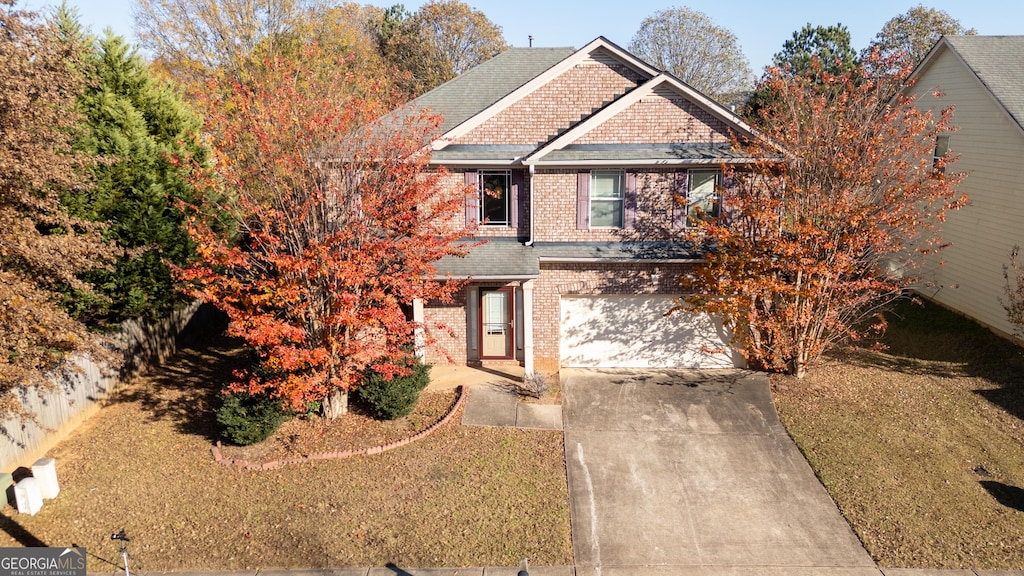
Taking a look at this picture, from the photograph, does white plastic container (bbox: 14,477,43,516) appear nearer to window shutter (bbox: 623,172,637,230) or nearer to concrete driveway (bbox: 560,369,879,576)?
concrete driveway (bbox: 560,369,879,576)

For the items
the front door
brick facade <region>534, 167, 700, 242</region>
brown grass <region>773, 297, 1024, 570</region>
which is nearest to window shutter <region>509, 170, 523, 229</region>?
brick facade <region>534, 167, 700, 242</region>

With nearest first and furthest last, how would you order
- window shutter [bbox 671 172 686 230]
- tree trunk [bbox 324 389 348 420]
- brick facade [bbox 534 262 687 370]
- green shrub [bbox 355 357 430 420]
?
green shrub [bbox 355 357 430 420] < tree trunk [bbox 324 389 348 420] < window shutter [bbox 671 172 686 230] < brick facade [bbox 534 262 687 370]

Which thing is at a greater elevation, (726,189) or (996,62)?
(996,62)

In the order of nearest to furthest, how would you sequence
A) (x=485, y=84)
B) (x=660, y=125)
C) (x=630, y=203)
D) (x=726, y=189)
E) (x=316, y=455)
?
1. (x=316, y=455)
2. (x=726, y=189)
3. (x=660, y=125)
4. (x=630, y=203)
5. (x=485, y=84)

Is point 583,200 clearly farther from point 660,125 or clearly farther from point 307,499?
point 307,499

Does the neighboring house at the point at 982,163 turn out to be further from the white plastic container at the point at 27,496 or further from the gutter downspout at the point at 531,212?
the white plastic container at the point at 27,496

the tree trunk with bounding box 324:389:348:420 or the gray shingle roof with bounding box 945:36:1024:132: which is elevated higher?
the gray shingle roof with bounding box 945:36:1024:132

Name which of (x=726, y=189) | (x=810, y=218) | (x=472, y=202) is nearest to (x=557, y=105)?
(x=472, y=202)

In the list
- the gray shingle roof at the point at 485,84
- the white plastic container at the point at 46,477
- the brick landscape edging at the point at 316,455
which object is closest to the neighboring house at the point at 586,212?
the gray shingle roof at the point at 485,84

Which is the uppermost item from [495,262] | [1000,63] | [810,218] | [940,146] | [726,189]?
[1000,63]
